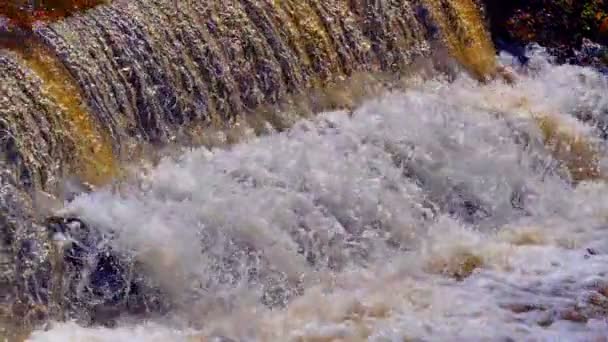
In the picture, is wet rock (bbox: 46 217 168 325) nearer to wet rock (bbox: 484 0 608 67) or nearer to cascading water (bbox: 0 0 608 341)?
cascading water (bbox: 0 0 608 341)

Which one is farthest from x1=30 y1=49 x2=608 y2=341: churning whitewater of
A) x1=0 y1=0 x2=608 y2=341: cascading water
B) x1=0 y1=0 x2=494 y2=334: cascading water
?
x1=0 y1=0 x2=494 y2=334: cascading water

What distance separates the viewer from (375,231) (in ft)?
22.2

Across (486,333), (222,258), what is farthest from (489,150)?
(222,258)

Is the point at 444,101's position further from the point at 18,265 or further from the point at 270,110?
the point at 18,265

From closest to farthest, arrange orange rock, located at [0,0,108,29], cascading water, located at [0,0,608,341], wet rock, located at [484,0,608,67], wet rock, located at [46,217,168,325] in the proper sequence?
wet rock, located at [46,217,168,325] < cascading water, located at [0,0,608,341] < orange rock, located at [0,0,108,29] < wet rock, located at [484,0,608,67]

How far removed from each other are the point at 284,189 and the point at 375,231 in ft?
2.19

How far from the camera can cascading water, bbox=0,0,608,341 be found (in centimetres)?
588

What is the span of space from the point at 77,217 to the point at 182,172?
0.90 metres

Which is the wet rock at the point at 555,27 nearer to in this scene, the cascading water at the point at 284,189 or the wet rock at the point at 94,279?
the cascading water at the point at 284,189

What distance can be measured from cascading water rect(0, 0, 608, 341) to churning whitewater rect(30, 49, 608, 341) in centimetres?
1

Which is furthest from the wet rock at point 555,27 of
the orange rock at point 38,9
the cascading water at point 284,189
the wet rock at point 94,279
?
the wet rock at point 94,279

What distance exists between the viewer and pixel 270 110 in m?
7.38

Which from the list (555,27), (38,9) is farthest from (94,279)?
(555,27)

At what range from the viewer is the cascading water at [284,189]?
5.88m
